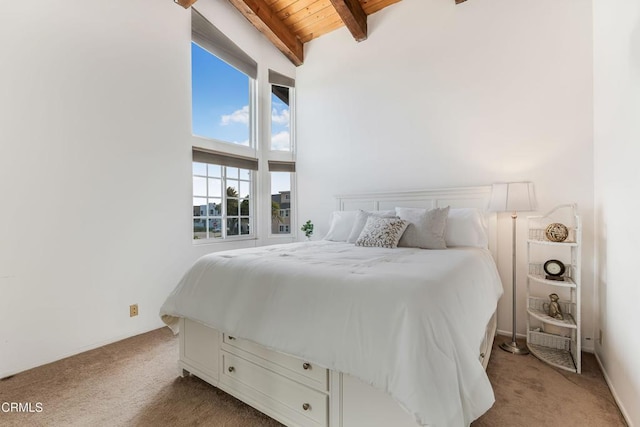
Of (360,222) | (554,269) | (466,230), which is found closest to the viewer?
(554,269)

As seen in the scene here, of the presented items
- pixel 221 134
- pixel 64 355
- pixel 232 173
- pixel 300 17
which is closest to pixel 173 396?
pixel 64 355

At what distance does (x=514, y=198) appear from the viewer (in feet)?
7.73

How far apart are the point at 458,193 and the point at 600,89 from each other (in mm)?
1268

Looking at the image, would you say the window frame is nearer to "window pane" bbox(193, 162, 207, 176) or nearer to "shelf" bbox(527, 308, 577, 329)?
"window pane" bbox(193, 162, 207, 176)

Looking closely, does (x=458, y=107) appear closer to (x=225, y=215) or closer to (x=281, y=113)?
(x=281, y=113)

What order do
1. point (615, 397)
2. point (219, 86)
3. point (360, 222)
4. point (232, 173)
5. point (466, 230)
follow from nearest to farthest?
point (615, 397) < point (466, 230) < point (360, 222) < point (219, 86) < point (232, 173)

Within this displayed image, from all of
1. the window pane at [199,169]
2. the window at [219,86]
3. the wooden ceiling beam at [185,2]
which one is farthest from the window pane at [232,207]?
the wooden ceiling beam at [185,2]

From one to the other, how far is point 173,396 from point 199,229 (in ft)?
6.34

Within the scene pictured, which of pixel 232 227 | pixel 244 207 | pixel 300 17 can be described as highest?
pixel 300 17

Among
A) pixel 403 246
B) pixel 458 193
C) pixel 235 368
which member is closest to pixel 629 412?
pixel 403 246

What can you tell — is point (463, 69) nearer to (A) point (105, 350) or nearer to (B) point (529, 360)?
(B) point (529, 360)

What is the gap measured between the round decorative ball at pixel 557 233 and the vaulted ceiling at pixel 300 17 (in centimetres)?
247

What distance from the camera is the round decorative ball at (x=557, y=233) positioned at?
2.17 metres

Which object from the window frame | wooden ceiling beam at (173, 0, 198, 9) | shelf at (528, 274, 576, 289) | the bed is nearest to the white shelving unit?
shelf at (528, 274, 576, 289)
